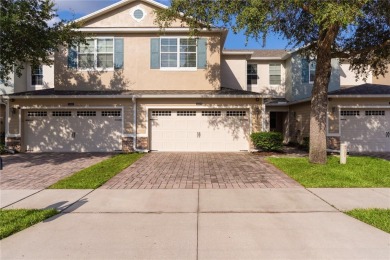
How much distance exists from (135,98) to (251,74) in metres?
10.1

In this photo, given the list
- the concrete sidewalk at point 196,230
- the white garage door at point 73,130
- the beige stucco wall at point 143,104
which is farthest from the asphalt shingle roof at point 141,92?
the concrete sidewalk at point 196,230

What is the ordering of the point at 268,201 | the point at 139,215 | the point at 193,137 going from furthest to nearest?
the point at 193,137 < the point at 268,201 < the point at 139,215

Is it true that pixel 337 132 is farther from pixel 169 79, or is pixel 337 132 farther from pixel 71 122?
pixel 71 122

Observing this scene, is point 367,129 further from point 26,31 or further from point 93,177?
point 26,31

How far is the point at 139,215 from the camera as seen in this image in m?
5.44

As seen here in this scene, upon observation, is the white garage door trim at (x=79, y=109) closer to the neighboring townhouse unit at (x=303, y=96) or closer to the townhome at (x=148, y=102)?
the townhome at (x=148, y=102)

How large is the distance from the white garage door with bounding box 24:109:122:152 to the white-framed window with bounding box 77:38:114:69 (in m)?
2.75

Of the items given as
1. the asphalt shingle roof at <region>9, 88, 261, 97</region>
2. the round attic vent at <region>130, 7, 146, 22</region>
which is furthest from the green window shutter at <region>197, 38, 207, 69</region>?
the round attic vent at <region>130, 7, 146, 22</region>

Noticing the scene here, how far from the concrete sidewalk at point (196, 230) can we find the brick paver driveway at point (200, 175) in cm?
106

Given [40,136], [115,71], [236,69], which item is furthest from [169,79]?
[40,136]

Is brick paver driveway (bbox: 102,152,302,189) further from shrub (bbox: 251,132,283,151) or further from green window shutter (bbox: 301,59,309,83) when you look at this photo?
green window shutter (bbox: 301,59,309,83)

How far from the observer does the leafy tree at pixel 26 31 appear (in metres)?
10.6

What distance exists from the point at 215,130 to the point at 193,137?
1.23m

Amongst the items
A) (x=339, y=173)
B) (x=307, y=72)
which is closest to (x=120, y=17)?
(x=307, y=72)
